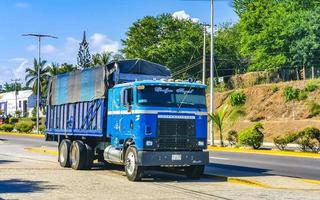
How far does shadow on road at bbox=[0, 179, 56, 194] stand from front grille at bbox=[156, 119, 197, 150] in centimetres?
349

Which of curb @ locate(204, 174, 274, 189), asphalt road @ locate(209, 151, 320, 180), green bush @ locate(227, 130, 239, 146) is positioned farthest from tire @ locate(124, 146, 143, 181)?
green bush @ locate(227, 130, 239, 146)

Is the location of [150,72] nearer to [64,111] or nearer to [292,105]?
[64,111]

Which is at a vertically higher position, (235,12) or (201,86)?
(235,12)

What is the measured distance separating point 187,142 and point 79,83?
6.03m

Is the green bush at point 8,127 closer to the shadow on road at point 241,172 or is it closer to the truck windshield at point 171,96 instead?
the shadow on road at point 241,172

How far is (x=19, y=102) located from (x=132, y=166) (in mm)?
136130

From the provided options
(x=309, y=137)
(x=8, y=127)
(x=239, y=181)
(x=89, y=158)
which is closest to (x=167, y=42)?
(x=8, y=127)

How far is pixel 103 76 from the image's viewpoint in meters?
19.0

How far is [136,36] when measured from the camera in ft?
279

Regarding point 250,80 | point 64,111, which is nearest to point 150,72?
point 64,111

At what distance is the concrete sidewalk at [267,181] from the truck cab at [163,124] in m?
0.91

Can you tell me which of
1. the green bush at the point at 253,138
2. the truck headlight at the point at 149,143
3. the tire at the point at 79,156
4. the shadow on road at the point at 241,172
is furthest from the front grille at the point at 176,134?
the green bush at the point at 253,138

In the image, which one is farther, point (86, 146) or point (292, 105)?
point (292, 105)

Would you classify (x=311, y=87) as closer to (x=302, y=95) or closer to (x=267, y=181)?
(x=302, y=95)
